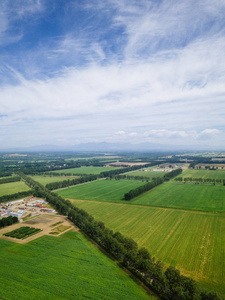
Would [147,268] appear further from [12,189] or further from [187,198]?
[12,189]

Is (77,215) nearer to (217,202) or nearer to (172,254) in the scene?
(172,254)

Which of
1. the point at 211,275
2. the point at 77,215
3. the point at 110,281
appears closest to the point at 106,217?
the point at 77,215

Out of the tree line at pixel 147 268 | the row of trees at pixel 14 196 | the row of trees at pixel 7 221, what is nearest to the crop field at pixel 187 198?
the tree line at pixel 147 268

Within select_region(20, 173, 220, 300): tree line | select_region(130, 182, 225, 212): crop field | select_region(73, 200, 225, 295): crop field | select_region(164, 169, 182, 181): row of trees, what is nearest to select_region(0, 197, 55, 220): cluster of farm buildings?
select_region(73, 200, 225, 295): crop field

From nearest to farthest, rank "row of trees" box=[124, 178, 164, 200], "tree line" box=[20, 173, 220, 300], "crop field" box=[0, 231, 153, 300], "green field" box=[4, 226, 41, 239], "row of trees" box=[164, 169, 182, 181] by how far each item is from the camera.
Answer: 1. "tree line" box=[20, 173, 220, 300]
2. "crop field" box=[0, 231, 153, 300]
3. "green field" box=[4, 226, 41, 239]
4. "row of trees" box=[124, 178, 164, 200]
5. "row of trees" box=[164, 169, 182, 181]

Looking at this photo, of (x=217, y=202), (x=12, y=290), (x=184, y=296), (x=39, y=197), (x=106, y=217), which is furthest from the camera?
(x=39, y=197)

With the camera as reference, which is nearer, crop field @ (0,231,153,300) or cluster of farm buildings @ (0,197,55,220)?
crop field @ (0,231,153,300)

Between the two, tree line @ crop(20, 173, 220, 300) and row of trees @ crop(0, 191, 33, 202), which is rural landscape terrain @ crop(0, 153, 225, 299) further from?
row of trees @ crop(0, 191, 33, 202)

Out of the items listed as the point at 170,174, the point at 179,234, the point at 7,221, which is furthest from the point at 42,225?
the point at 170,174
